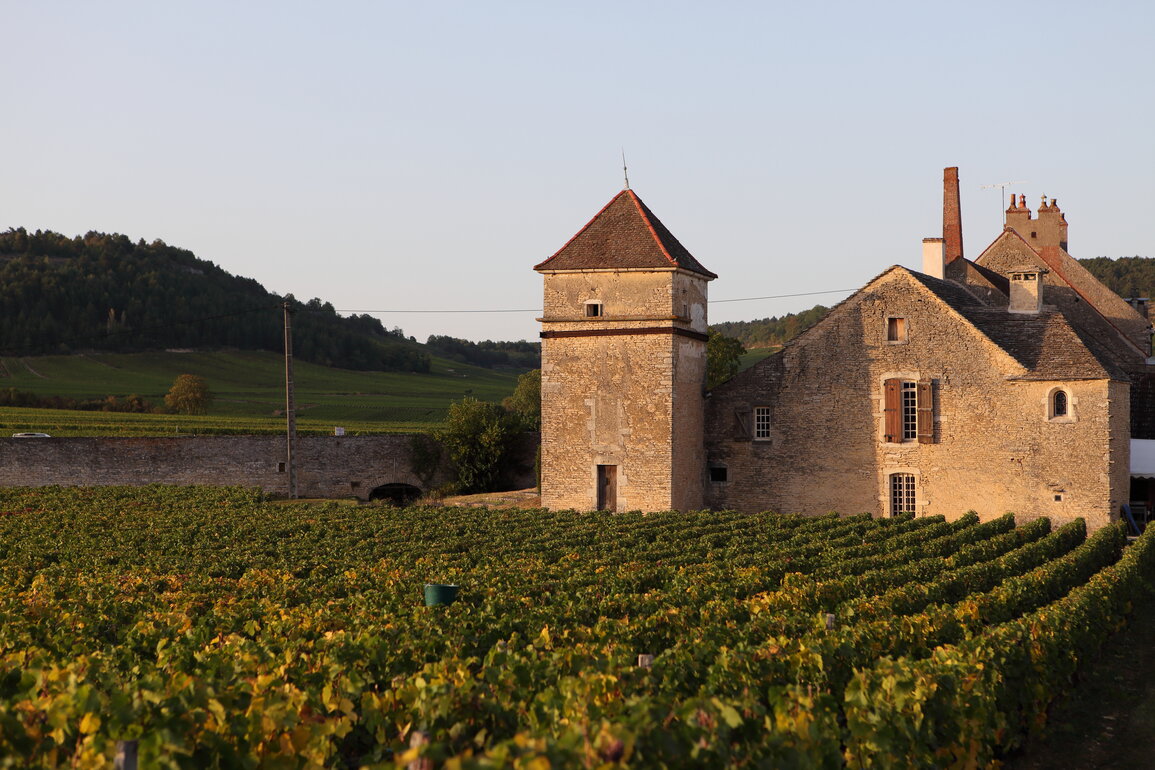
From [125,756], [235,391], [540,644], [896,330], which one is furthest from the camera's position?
[235,391]

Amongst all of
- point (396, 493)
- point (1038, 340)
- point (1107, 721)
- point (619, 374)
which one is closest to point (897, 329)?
point (1038, 340)

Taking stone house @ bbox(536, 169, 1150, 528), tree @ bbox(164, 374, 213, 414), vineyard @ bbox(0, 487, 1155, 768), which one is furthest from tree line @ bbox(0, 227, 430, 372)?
vineyard @ bbox(0, 487, 1155, 768)

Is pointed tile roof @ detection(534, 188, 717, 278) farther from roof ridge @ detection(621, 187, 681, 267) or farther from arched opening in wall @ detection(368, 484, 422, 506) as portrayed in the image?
→ arched opening in wall @ detection(368, 484, 422, 506)

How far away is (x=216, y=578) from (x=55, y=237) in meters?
93.7

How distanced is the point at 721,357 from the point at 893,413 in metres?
14.5

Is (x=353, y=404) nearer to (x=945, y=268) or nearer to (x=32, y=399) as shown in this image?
(x=32, y=399)

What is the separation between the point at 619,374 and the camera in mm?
30281

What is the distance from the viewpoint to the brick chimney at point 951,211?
41844 millimetres

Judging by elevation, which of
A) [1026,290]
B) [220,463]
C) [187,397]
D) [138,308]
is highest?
[138,308]

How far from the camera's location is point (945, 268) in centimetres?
3909

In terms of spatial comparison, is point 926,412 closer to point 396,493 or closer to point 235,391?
point 396,493

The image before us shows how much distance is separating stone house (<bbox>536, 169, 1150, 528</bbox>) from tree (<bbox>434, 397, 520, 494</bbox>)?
28.3 feet

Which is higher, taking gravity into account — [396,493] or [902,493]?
[902,493]

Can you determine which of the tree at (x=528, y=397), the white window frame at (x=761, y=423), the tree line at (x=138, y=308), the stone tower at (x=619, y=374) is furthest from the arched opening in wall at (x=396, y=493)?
the tree line at (x=138, y=308)
